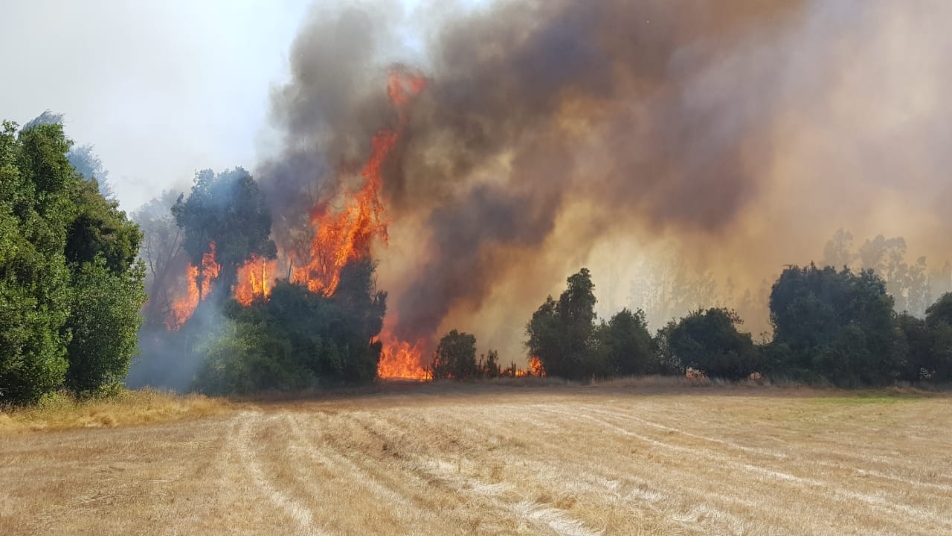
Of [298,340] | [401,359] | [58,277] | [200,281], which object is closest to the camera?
[58,277]

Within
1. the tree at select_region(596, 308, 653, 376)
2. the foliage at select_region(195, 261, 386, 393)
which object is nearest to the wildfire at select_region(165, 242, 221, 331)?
the foliage at select_region(195, 261, 386, 393)

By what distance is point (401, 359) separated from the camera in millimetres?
88000

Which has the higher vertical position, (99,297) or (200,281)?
(200,281)

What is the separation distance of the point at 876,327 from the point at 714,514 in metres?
69.8

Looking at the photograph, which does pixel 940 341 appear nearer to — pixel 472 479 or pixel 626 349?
pixel 626 349

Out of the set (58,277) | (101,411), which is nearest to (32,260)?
(58,277)

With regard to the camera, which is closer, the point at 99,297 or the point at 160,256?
the point at 99,297

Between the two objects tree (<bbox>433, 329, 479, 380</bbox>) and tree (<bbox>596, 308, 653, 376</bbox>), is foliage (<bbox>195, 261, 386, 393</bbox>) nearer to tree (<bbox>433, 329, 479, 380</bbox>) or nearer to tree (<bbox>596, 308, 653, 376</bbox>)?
tree (<bbox>433, 329, 479, 380</bbox>)

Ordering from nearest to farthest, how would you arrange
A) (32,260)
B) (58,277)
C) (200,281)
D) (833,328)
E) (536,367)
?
(32,260), (58,277), (200,281), (833,328), (536,367)

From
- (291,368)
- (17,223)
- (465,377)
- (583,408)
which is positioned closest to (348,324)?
(291,368)

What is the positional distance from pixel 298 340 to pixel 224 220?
59.0 ft

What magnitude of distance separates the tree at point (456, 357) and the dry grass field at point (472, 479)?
177ft

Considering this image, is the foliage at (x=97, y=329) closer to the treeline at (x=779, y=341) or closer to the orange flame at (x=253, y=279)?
the orange flame at (x=253, y=279)

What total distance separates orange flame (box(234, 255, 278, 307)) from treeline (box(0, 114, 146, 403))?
31.7m
